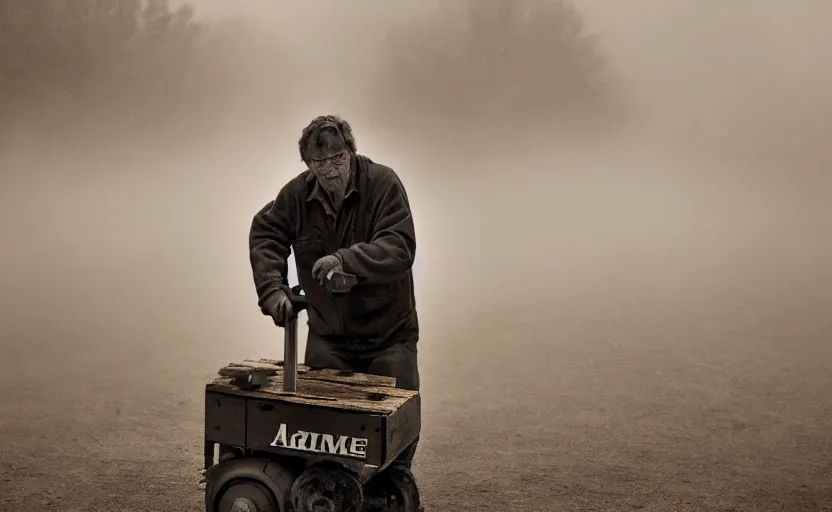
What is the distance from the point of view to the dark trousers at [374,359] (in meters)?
3.71

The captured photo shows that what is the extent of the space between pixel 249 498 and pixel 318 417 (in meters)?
0.46

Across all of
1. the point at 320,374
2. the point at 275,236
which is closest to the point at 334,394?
the point at 320,374

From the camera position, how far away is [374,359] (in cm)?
373

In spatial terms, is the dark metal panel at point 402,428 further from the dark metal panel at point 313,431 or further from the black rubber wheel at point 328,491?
the black rubber wheel at point 328,491

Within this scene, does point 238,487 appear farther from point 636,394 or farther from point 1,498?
point 636,394

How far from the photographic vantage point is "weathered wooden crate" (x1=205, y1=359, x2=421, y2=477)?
3.18m

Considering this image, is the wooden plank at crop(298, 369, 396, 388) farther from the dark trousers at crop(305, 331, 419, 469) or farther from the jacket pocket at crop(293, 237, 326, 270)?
the jacket pocket at crop(293, 237, 326, 270)

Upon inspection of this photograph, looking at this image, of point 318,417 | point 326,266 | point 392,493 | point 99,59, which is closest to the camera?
point 318,417

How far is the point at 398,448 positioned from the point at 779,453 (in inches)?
130

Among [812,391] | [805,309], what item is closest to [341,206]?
[812,391]

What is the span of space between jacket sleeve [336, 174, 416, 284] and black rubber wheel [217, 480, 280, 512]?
0.89 m

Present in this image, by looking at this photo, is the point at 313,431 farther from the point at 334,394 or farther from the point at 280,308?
the point at 280,308

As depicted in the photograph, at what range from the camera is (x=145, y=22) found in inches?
319

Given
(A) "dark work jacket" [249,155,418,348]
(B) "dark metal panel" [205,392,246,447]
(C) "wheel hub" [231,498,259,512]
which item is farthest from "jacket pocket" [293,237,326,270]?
(C) "wheel hub" [231,498,259,512]
